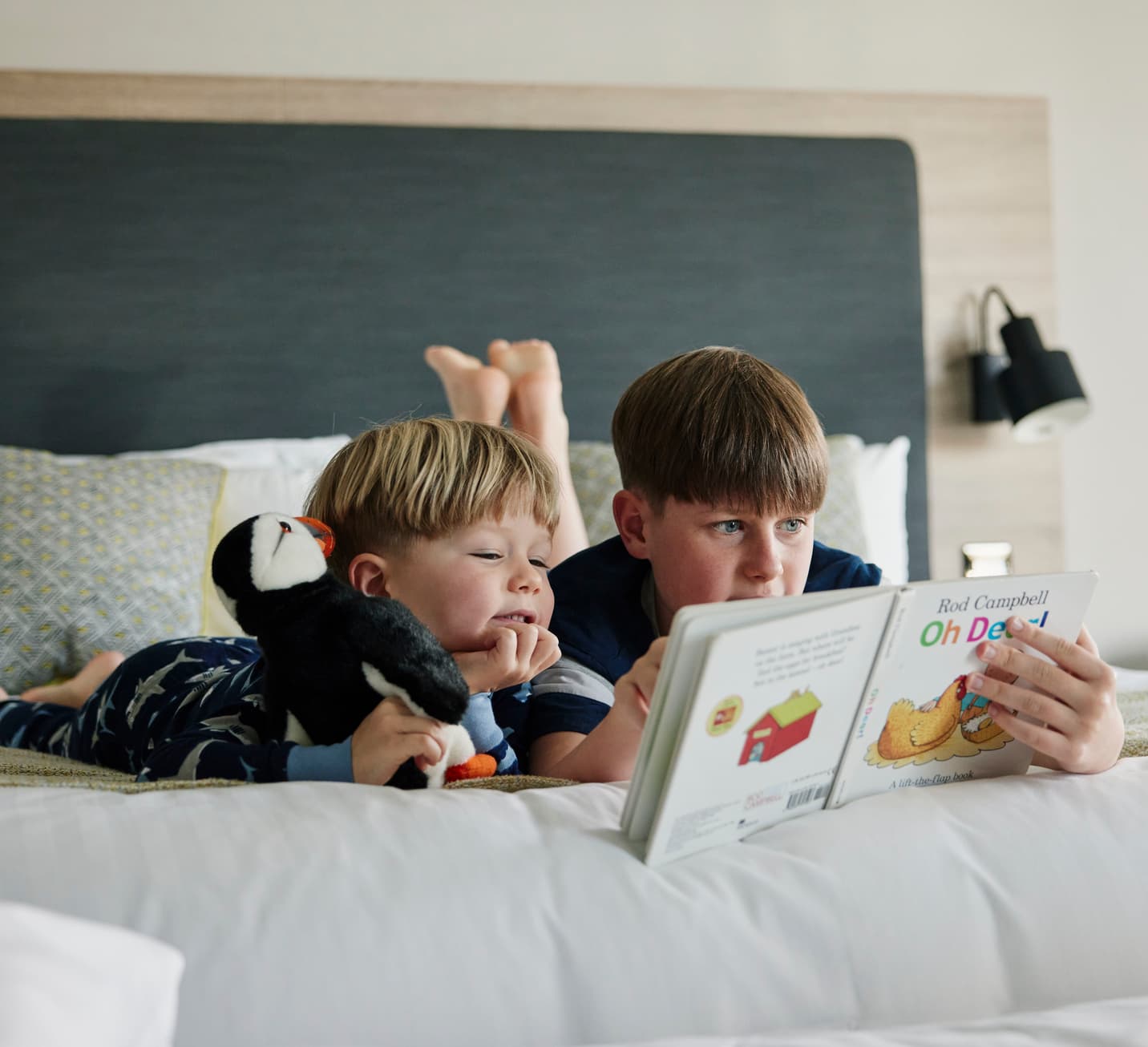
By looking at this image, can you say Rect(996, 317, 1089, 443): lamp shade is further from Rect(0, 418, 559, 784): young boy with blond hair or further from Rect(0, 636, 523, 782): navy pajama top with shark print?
Rect(0, 636, 523, 782): navy pajama top with shark print

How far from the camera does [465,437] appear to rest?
1.18m

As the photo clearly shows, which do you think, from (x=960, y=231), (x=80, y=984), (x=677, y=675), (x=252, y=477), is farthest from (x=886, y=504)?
(x=80, y=984)

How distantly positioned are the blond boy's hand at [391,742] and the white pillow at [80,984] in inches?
12.5

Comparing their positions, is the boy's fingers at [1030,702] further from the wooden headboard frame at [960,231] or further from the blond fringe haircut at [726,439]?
the wooden headboard frame at [960,231]

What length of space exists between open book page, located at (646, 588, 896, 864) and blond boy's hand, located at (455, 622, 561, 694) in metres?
0.26

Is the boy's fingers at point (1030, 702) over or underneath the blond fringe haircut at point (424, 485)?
underneath

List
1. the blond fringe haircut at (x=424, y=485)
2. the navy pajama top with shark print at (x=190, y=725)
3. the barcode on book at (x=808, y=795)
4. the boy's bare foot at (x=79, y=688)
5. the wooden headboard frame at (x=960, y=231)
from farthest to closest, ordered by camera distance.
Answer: the wooden headboard frame at (x=960, y=231)
the boy's bare foot at (x=79, y=688)
the blond fringe haircut at (x=424, y=485)
the navy pajama top with shark print at (x=190, y=725)
the barcode on book at (x=808, y=795)

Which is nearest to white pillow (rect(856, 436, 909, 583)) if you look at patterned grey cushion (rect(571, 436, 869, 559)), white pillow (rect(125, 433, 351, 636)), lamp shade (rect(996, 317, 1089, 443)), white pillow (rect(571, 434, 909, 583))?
white pillow (rect(571, 434, 909, 583))

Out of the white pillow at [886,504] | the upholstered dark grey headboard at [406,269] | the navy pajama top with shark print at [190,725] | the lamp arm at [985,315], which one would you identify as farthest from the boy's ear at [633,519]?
the lamp arm at [985,315]

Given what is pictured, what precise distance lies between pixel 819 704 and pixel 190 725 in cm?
72

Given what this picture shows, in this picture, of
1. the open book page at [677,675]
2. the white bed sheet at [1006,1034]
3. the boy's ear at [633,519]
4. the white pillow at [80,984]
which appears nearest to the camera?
the white pillow at [80,984]

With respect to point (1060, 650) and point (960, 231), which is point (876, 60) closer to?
point (960, 231)

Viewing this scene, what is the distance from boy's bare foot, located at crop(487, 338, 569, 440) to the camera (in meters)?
2.07

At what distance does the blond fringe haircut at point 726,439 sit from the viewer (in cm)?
118
